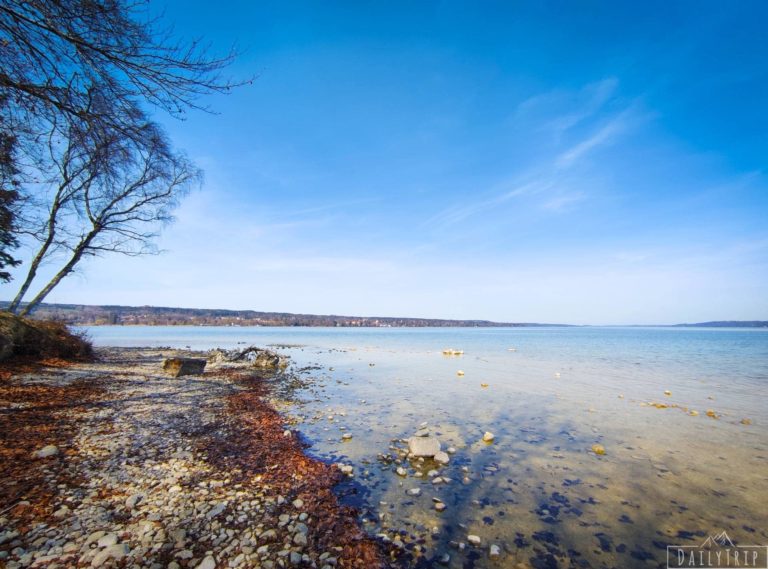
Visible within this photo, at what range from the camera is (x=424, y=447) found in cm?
848

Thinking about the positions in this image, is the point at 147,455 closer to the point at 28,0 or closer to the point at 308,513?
the point at 308,513

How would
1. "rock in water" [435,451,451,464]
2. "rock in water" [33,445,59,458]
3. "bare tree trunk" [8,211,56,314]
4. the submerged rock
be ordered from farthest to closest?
"bare tree trunk" [8,211,56,314] < the submerged rock < "rock in water" [435,451,451,464] < "rock in water" [33,445,59,458]

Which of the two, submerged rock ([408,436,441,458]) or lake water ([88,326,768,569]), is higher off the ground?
submerged rock ([408,436,441,458])

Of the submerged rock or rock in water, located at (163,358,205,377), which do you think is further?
rock in water, located at (163,358,205,377)

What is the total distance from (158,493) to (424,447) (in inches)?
223

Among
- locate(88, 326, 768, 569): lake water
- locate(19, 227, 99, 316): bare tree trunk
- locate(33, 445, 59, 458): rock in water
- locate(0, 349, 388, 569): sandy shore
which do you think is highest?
locate(19, 227, 99, 316): bare tree trunk

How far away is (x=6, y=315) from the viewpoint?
14.8 metres

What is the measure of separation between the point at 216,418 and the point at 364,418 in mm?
4855

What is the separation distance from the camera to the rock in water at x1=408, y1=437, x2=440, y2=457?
8.37m

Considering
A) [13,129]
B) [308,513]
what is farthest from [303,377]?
[13,129]

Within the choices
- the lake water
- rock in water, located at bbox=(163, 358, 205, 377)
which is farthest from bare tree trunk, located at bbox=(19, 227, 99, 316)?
the lake water

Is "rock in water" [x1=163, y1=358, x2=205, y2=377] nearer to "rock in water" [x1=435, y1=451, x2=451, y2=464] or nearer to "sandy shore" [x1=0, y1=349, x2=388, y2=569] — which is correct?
"sandy shore" [x1=0, y1=349, x2=388, y2=569]

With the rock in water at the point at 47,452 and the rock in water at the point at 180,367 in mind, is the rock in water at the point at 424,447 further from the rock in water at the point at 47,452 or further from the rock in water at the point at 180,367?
the rock in water at the point at 180,367

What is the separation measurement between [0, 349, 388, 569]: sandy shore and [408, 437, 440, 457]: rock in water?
88.0 inches
